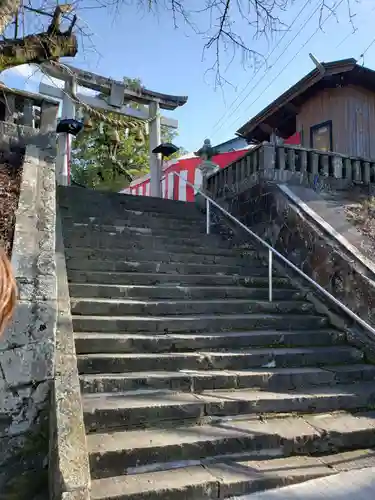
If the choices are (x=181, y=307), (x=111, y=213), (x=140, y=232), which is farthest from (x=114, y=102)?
(x=181, y=307)

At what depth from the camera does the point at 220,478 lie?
2.86 meters

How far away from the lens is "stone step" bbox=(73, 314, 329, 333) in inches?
175

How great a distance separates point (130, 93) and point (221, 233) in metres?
6.27

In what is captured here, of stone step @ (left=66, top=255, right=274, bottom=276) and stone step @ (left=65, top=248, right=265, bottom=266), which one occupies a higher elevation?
stone step @ (left=65, top=248, right=265, bottom=266)

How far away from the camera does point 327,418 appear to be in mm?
3711

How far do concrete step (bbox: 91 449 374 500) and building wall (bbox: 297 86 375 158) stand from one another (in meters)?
9.69

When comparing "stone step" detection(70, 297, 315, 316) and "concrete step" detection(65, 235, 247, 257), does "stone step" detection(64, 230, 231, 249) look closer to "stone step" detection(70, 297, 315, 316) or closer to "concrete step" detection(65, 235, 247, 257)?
"concrete step" detection(65, 235, 247, 257)

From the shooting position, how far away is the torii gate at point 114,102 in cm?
1105

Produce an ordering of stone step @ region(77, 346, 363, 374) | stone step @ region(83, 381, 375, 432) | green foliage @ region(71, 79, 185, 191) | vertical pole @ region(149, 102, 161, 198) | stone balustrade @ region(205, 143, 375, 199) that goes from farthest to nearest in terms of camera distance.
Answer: green foliage @ region(71, 79, 185, 191), vertical pole @ region(149, 102, 161, 198), stone balustrade @ region(205, 143, 375, 199), stone step @ region(77, 346, 363, 374), stone step @ region(83, 381, 375, 432)

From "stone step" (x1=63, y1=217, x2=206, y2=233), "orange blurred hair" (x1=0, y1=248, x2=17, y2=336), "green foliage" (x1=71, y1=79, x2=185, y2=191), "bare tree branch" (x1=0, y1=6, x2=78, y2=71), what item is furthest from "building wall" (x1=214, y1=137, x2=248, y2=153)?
"orange blurred hair" (x1=0, y1=248, x2=17, y2=336)

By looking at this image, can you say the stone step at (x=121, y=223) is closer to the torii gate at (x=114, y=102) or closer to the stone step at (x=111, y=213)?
the stone step at (x=111, y=213)

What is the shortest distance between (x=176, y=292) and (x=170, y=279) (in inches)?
16.3

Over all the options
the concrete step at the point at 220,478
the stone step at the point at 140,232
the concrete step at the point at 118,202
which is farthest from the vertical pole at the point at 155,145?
the concrete step at the point at 220,478

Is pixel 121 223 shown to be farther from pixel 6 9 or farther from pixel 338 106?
pixel 338 106
